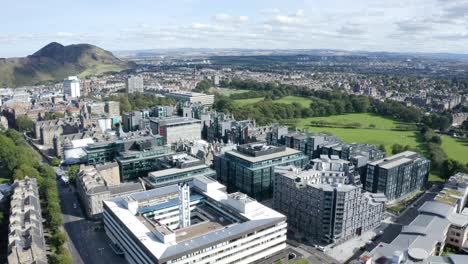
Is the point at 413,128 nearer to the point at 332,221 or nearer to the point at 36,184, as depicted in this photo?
the point at 332,221

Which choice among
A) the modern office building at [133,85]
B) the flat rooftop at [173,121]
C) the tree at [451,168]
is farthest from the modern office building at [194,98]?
the tree at [451,168]

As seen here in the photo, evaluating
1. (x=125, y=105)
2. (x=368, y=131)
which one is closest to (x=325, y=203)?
(x=368, y=131)

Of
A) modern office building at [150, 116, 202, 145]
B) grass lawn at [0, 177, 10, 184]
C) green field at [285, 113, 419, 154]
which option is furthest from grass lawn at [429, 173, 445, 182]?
grass lawn at [0, 177, 10, 184]

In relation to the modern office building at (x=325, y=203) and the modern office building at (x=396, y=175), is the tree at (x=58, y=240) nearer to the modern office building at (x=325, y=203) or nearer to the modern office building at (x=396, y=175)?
the modern office building at (x=325, y=203)

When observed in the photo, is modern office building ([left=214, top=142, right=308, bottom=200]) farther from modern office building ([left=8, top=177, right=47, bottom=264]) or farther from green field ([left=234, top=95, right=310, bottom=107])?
green field ([left=234, top=95, right=310, bottom=107])

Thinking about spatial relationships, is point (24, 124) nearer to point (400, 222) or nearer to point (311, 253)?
point (311, 253)
